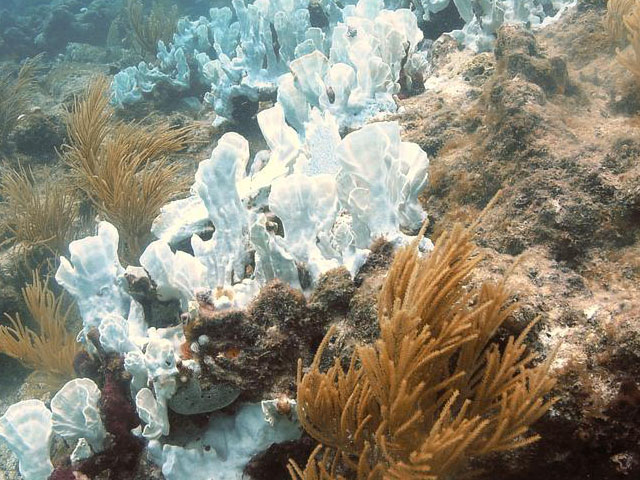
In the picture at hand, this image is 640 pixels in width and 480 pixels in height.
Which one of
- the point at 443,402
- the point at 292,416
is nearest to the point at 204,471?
the point at 292,416

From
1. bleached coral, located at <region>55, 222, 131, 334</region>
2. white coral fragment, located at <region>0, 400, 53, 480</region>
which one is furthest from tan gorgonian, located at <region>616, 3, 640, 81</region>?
white coral fragment, located at <region>0, 400, 53, 480</region>

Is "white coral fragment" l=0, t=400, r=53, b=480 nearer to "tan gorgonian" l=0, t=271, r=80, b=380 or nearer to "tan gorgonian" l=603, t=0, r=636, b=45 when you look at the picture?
"tan gorgonian" l=0, t=271, r=80, b=380

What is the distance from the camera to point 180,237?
3.28 metres

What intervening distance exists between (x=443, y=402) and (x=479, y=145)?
1817mm

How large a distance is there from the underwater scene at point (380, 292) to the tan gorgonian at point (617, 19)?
17 mm

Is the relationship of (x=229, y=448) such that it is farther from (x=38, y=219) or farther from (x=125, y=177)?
(x=38, y=219)

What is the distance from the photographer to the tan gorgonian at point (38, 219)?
15.9 ft

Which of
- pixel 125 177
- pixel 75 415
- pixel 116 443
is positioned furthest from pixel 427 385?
pixel 125 177

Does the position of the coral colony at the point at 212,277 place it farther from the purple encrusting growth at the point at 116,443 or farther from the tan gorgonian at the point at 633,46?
the tan gorgonian at the point at 633,46

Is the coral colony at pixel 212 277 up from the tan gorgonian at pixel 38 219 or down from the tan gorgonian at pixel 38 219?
up

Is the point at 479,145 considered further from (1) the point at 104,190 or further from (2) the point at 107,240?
(1) the point at 104,190

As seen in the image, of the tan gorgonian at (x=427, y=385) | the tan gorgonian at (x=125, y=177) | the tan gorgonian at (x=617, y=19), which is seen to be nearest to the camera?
the tan gorgonian at (x=427, y=385)

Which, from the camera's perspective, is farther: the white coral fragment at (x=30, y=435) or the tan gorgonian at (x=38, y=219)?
the tan gorgonian at (x=38, y=219)

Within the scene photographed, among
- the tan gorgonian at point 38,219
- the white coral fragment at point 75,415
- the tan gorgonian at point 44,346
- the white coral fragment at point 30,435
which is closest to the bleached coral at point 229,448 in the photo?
the white coral fragment at point 75,415
